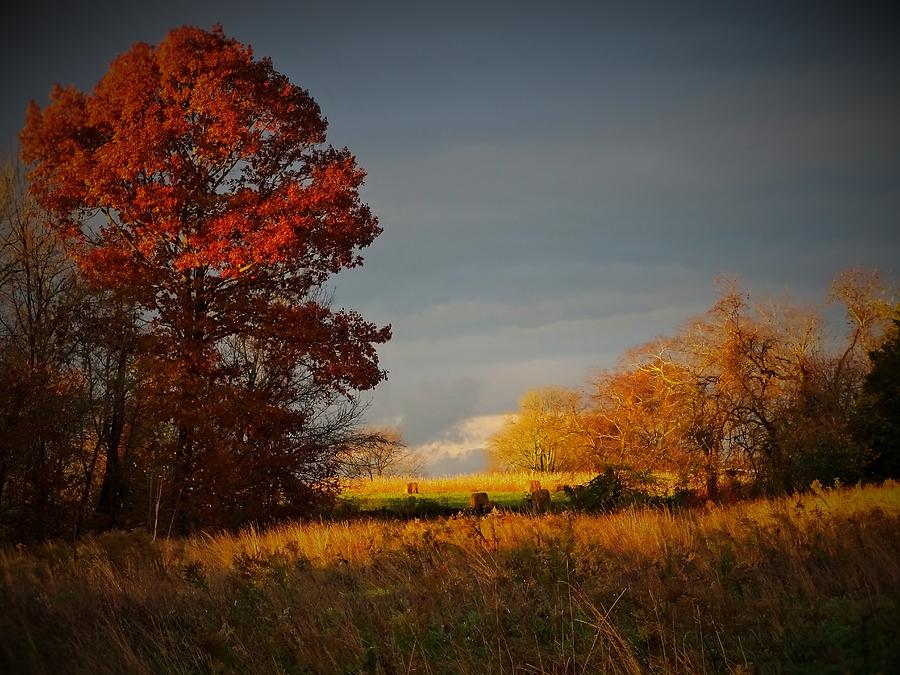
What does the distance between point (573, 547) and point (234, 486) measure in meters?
9.66

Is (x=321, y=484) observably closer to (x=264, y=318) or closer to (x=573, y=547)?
(x=264, y=318)

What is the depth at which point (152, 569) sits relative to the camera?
479 inches

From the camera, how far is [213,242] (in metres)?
17.6

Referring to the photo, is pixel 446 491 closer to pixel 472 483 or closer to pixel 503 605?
pixel 472 483

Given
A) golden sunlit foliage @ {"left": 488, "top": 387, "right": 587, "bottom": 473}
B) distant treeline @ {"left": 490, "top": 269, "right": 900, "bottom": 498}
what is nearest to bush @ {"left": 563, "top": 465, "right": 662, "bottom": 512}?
distant treeline @ {"left": 490, "top": 269, "right": 900, "bottom": 498}

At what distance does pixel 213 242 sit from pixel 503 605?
12.4 metres

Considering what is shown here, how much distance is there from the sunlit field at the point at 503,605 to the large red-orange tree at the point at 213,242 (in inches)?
195

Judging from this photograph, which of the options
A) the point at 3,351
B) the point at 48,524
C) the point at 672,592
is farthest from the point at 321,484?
the point at 672,592

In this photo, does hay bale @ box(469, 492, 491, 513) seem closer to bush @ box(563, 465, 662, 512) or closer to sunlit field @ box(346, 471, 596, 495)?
bush @ box(563, 465, 662, 512)

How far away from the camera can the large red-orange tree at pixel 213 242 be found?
17.6m

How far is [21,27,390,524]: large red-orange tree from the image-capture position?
57.8ft

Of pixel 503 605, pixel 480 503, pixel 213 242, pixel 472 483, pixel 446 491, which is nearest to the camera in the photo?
pixel 503 605

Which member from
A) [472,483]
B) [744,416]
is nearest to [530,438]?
[472,483]

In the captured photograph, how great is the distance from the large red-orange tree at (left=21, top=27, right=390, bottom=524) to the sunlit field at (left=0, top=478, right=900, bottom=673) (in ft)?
16.2
